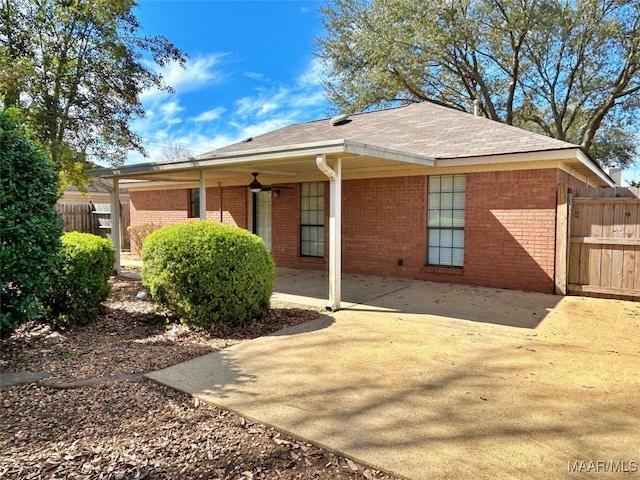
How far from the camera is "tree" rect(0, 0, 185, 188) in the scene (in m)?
8.40

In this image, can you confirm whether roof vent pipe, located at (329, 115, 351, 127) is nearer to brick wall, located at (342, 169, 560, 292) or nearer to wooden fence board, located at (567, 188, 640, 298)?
brick wall, located at (342, 169, 560, 292)

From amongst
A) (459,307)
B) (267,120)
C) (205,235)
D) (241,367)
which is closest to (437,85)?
(267,120)

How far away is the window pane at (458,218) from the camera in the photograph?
28.9 ft

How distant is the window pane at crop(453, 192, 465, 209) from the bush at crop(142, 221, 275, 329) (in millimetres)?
→ 4846

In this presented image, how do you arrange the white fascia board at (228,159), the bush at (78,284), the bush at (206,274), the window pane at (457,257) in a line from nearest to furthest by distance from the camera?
the bush at (206,274) < the bush at (78,284) < the white fascia board at (228,159) < the window pane at (457,257)

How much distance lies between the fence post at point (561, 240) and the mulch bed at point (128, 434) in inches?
256

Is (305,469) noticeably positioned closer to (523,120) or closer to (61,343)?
(61,343)

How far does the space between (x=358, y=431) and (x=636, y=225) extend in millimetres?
6842

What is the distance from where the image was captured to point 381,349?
15.7ft

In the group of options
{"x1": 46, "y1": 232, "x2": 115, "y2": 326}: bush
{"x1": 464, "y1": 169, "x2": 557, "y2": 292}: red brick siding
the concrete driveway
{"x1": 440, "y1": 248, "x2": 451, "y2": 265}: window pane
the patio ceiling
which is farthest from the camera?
{"x1": 440, "y1": 248, "x2": 451, "y2": 265}: window pane

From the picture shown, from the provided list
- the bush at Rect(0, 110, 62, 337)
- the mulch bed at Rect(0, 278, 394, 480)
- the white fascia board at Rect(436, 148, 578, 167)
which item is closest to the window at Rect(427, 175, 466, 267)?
the white fascia board at Rect(436, 148, 578, 167)

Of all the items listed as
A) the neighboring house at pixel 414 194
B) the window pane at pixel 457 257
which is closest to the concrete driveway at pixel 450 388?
the neighboring house at pixel 414 194

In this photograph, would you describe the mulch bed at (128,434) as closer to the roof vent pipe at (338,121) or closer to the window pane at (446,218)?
the window pane at (446,218)

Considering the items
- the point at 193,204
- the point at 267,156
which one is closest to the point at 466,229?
the point at 267,156
